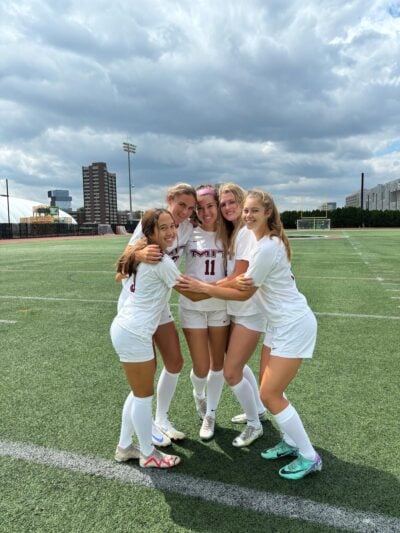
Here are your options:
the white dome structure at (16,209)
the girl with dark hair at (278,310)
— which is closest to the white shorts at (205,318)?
the girl with dark hair at (278,310)

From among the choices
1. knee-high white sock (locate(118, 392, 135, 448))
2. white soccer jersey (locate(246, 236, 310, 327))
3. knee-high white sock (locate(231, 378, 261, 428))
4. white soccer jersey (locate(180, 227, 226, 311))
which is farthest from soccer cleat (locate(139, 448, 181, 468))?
white soccer jersey (locate(246, 236, 310, 327))

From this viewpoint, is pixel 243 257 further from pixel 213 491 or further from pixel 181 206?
pixel 213 491

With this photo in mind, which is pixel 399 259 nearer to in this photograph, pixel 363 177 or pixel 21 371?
pixel 21 371

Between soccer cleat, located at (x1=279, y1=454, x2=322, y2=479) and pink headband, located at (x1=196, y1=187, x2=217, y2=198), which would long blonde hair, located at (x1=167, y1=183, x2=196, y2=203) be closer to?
pink headband, located at (x1=196, y1=187, x2=217, y2=198)

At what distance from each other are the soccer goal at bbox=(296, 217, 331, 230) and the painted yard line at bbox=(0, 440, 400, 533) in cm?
6200

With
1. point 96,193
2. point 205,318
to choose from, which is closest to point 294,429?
point 205,318

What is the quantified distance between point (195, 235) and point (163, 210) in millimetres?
514

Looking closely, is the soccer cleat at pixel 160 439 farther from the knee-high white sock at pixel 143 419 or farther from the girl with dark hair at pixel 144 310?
the girl with dark hair at pixel 144 310

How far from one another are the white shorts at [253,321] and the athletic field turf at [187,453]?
35.4 inches

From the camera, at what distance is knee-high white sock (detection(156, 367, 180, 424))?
3131mm

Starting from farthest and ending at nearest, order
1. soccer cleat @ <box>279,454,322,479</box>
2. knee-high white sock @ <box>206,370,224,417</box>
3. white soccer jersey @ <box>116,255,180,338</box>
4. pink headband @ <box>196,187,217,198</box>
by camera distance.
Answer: knee-high white sock @ <box>206,370,224,417</box> < pink headband @ <box>196,187,217,198</box> < soccer cleat @ <box>279,454,322,479</box> < white soccer jersey @ <box>116,255,180,338</box>

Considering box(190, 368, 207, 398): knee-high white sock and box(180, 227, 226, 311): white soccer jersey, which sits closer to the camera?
box(180, 227, 226, 311): white soccer jersey

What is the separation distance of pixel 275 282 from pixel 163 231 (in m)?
0.76

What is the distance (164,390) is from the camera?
10.3 feet
